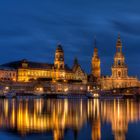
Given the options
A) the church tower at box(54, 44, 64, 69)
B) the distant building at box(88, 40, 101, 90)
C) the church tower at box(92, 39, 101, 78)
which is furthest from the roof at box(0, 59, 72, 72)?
the church tower at box(92, 39, 101, 78)

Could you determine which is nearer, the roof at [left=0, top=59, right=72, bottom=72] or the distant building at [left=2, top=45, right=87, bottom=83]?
the distant building at [left=2, top=45, right=87, bottom=83]

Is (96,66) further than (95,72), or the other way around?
(95,72)

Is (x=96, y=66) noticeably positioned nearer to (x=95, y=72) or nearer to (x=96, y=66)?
(x=96, y=66)

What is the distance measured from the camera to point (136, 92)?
440 ft

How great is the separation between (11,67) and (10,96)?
4903 centimetres

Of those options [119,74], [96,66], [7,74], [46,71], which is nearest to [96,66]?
[96,66]

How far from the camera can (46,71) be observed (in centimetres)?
16400

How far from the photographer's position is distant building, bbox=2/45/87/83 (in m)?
156

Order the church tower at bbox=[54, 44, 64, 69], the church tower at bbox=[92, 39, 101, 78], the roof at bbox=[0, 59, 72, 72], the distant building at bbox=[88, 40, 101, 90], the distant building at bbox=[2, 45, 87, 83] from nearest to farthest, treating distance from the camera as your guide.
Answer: the distant building at bbox=[2, 45, 87, 83]
the roof at bbox=[0, 59, 72, 72]
the church tower at bbox=[54, 44, 64, 69]
the distant building at bbox=[88, 40, 101, 90]
the church tower at bbox=[92, 39, 101, 78]

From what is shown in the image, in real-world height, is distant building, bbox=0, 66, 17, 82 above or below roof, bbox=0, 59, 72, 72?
below

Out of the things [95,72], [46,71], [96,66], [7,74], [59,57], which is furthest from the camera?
[95,72]

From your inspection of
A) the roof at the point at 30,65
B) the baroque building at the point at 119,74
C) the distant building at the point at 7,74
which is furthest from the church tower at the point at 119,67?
the distant building at the point at 7,74

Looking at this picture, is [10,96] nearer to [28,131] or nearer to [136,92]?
[136,92]

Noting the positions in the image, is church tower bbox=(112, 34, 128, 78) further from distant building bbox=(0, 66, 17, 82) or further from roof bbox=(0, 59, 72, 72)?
distant building bbox=(0, 66, 17, 82)
